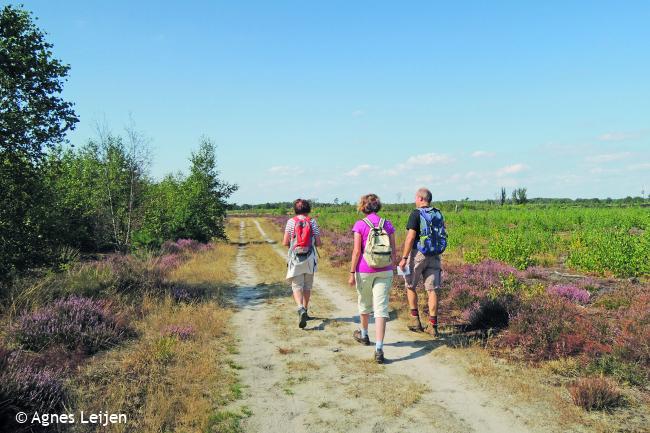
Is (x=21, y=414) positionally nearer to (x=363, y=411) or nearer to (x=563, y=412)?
(x=363, y=411)

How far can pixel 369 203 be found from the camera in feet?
22.3

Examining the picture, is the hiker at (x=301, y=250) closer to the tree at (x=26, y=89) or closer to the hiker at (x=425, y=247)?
the hiker at (x=425, y=247)

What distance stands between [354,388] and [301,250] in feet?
11.7

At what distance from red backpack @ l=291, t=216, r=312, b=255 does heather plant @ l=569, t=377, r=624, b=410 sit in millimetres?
5160

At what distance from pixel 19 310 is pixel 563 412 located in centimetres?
933

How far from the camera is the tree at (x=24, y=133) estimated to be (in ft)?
27.9

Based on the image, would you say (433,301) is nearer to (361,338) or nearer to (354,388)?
(361,338)

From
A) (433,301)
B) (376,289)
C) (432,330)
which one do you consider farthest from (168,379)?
(432,330)

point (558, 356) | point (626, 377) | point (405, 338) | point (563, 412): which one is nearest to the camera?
point (563, 412)

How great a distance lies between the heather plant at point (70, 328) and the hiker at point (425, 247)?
17.6 ft

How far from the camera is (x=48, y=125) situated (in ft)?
30.1

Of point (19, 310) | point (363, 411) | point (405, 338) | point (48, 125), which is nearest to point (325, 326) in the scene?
point (405, 338)

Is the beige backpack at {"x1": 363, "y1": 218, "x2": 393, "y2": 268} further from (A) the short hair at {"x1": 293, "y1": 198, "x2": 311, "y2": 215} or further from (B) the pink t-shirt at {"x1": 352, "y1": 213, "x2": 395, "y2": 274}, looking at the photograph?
(A) the short hair at {"x1": 293, "y1": 198, "x2": 311, "y2": 215}

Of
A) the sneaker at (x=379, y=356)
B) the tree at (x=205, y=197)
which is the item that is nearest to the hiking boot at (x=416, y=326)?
the sneaker at (x=379, y=356)
